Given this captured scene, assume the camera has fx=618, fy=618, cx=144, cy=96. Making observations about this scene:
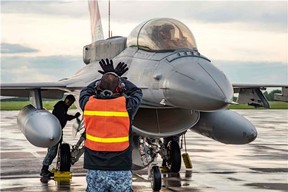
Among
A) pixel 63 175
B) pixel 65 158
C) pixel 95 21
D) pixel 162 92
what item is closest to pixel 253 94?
pixel 65 158

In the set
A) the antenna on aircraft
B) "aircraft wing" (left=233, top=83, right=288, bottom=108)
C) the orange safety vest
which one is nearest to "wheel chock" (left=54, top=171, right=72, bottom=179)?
"aircraft wing" (left=233, top=83, right=288, bottom=108)

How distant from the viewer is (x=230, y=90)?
318 inches

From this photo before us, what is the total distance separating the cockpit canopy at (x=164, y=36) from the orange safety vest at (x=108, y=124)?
12.8 feet

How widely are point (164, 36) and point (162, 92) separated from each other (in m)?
1.25

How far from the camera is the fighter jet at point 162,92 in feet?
26.7

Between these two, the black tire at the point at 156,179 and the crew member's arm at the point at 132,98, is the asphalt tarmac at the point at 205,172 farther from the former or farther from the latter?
the crew member's arm at the point at 132,98

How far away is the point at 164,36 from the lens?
31.0 ft

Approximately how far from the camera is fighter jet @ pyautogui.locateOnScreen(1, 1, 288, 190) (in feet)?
26.7

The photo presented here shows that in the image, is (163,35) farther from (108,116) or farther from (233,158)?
(233,158)

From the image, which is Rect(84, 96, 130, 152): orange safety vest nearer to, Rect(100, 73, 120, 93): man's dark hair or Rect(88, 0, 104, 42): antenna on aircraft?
Rect(100, 73, 120, 93): man's dark hair

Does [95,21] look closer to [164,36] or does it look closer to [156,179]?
[164,36]

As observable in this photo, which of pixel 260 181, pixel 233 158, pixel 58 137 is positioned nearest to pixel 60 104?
pixel 58 137

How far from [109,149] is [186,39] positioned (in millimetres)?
4330

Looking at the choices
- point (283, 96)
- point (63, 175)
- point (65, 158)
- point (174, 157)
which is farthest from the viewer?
point (283, 96)
